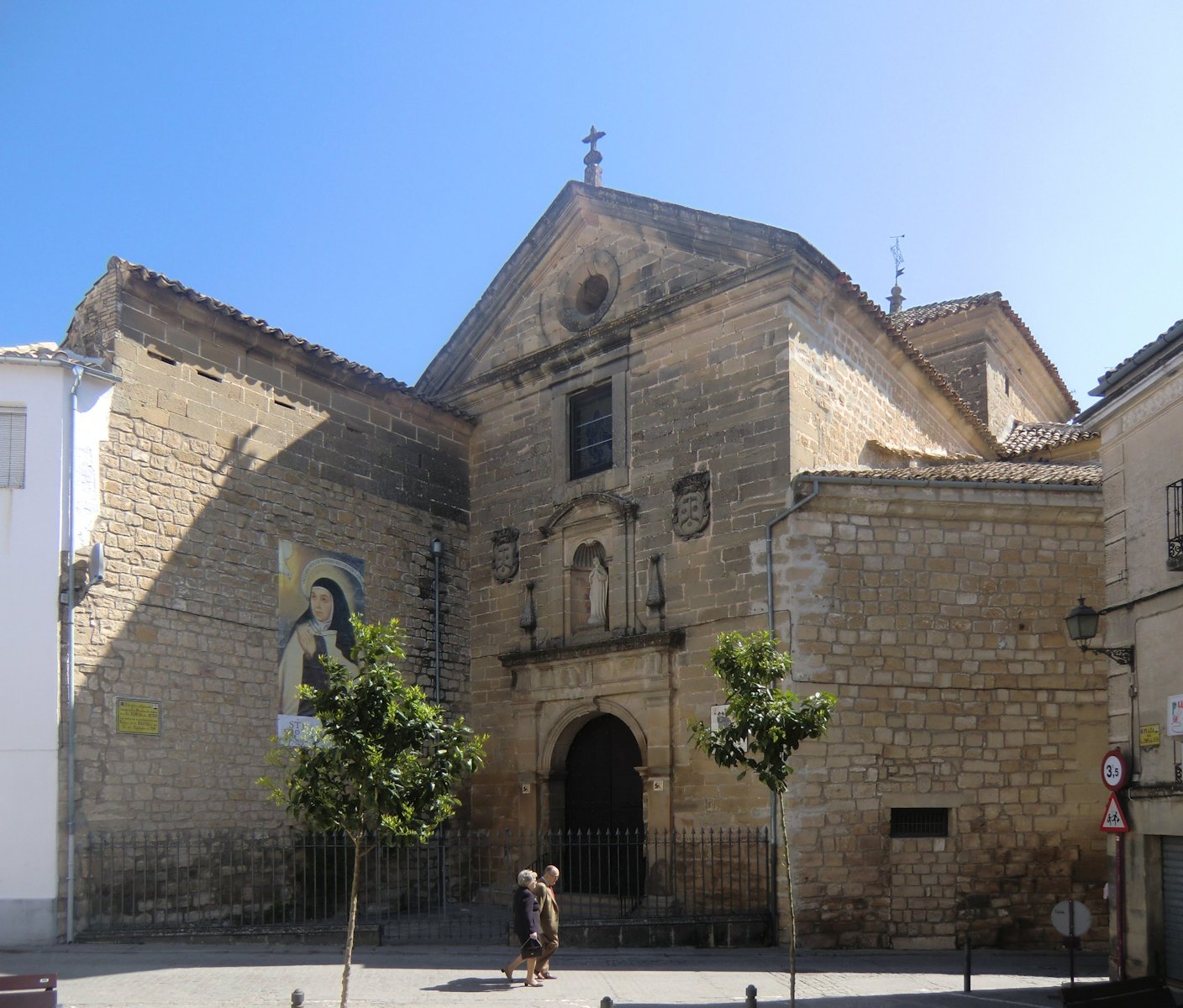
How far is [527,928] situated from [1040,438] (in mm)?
15076

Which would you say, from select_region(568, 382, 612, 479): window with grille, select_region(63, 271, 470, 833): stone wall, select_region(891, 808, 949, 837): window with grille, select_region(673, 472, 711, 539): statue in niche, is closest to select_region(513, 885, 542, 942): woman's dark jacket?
select_region(63, 271, 470, 833): stone wall

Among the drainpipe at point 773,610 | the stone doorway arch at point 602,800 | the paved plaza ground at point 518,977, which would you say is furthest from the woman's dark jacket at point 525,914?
the stone doorway arch at point 602,800

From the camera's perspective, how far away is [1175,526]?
11.2 metres

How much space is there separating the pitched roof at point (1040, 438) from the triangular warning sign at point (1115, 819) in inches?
396

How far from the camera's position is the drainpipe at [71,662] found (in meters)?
12.7

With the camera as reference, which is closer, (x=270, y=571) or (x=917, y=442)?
(x=270, y=571)

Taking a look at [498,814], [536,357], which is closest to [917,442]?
[536,357]

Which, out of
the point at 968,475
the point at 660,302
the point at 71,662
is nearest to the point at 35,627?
the point at 71,662

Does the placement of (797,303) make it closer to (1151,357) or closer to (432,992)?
(1151,357)

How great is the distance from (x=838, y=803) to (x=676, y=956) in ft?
8.63

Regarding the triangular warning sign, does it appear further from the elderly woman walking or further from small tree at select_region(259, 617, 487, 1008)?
small tree at select_region(259, 617, 487, 1008)

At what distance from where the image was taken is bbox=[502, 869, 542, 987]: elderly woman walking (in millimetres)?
11562

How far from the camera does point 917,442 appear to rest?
19.4m

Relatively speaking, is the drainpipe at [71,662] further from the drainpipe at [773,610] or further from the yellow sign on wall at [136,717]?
the drainpipe at [773,610]
